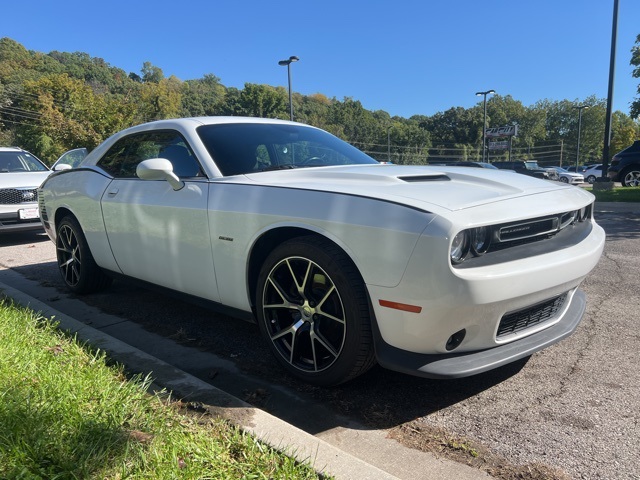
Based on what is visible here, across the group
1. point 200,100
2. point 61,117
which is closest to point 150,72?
Result: point 200,100

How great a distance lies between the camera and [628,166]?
45.6 ft

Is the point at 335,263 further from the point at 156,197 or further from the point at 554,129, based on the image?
the point at 554,129

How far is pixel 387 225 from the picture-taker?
7.09ft

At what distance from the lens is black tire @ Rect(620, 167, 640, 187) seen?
1395 centimetres

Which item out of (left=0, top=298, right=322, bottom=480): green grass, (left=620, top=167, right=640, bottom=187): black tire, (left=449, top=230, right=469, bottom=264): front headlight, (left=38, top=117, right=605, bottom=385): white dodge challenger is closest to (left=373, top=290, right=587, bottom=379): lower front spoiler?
(left=38, top=117, right=605, bottom=385): white dodge challenger

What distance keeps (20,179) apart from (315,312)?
7.42 m

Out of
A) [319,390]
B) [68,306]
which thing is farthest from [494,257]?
[68,306]

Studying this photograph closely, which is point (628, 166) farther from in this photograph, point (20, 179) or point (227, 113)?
point (227, 113)

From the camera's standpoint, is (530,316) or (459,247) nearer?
(459,247)

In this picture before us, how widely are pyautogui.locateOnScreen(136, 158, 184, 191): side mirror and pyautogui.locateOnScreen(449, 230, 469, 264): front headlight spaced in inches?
76.0

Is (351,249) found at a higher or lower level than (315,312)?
higher

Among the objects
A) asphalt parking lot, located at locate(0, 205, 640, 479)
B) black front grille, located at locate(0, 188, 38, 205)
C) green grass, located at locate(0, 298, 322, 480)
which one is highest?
black front grille, located at locate(0, 188, 38, 205)

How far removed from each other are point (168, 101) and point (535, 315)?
6133 centimetres

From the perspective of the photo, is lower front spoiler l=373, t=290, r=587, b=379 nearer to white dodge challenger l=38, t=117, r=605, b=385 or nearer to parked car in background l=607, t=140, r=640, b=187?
white dodge challenger l=38, t=117, r=605, b=385
